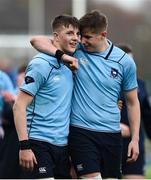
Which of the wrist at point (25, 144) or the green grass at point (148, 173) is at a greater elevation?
the wrist at point (25, 144)

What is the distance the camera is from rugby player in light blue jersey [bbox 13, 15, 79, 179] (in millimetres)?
7621

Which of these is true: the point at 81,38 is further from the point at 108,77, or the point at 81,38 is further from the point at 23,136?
the point at 23,136

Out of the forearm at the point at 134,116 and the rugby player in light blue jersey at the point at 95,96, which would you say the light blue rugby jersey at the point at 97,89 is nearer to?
the rugby player in light blue jersey at the point at 95,96

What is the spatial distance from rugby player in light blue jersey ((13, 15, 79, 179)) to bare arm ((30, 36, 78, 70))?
6 cm

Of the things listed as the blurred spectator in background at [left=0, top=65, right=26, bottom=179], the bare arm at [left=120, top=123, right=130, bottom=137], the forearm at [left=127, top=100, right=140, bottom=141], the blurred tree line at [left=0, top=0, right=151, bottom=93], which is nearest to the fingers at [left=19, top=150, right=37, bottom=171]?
the forearm at [left=127, top=100, right=140, bottom=141]

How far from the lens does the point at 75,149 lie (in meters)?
7.93

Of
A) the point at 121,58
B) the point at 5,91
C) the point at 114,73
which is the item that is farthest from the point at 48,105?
the point at 5,91

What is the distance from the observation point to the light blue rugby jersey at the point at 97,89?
7.93 meters

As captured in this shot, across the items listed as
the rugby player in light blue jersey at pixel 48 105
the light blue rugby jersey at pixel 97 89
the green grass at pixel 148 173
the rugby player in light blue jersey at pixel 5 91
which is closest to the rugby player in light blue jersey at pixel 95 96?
the light blue rugby jersey at pixel 97 89

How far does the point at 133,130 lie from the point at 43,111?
91cm

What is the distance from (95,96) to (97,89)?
0.06 meters

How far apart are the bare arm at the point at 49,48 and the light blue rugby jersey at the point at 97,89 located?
0.21 metres

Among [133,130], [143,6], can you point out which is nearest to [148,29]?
[143,6]

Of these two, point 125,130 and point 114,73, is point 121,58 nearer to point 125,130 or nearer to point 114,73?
point 114,73
